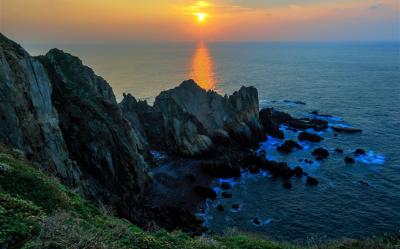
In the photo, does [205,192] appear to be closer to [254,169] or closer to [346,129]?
[254,169]

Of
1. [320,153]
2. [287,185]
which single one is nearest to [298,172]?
[287,185]

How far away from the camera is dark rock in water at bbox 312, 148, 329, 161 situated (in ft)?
215

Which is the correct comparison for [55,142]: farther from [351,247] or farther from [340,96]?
[340,96]

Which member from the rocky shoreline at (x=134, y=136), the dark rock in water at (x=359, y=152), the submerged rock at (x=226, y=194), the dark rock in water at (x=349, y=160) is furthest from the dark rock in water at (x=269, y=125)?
the submerged rock at (x=226, y=194)

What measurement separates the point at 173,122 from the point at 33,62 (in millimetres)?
34276

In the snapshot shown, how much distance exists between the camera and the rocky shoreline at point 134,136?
34.3 meters

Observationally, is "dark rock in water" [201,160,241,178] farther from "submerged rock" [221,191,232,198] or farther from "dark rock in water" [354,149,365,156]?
"dark rock in water" [354,149,365,156]

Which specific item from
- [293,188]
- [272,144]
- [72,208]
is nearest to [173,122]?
[272,144]

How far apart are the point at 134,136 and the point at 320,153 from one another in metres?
37.9

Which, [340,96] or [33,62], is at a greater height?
[33,62]

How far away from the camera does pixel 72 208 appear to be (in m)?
16.5

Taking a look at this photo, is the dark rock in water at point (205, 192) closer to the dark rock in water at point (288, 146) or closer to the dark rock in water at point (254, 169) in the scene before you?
the dark rock in water at point (254, 169)

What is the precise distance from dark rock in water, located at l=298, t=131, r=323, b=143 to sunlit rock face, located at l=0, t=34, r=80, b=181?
5421 centimetres

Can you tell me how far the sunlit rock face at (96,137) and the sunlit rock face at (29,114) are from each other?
7326mm
